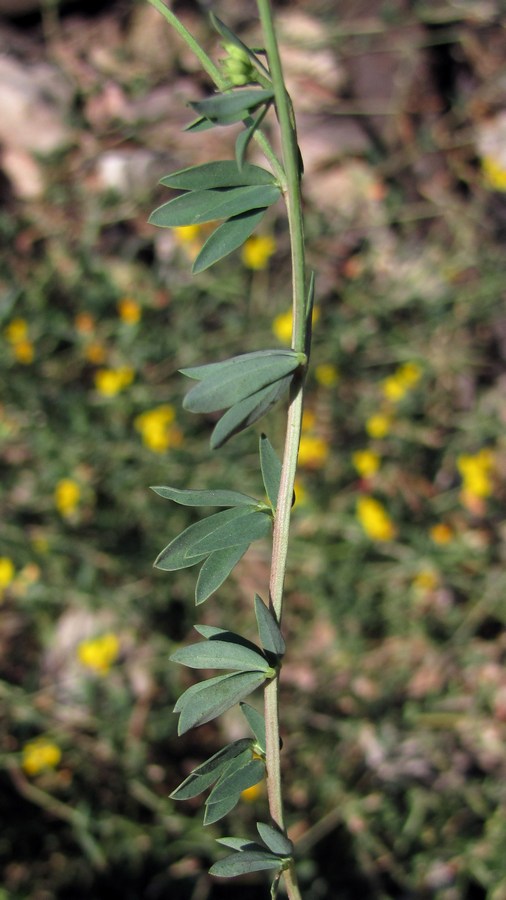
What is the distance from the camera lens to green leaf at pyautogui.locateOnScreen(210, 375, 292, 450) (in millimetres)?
623

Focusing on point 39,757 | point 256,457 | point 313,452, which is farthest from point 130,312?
point 39,757

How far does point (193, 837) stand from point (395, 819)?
52 cm

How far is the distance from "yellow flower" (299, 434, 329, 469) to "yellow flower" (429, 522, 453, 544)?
1.33ft

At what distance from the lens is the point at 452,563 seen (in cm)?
255

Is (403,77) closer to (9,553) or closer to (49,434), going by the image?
(49,434)

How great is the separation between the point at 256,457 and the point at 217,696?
2001 mm

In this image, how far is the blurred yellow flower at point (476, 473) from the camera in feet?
8.75

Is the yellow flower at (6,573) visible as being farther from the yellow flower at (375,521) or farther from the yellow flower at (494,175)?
the yellow flower at (494,175)

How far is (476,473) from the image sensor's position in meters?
2.68

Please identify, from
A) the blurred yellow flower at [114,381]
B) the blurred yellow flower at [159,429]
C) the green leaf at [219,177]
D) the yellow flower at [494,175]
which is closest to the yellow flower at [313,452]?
the blurred yellow flower at [159,429]

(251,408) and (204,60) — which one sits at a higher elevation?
(204,60)

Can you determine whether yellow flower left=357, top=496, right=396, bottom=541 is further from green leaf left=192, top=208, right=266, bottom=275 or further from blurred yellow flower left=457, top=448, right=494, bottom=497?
green leaf left=192, top=208, right=266, bottom=275

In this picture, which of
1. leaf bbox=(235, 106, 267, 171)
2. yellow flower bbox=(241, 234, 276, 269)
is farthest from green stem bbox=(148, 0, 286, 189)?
yellow flower bbox=(241, 234, 276, 269)

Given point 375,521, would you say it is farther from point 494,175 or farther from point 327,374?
point 494,175
